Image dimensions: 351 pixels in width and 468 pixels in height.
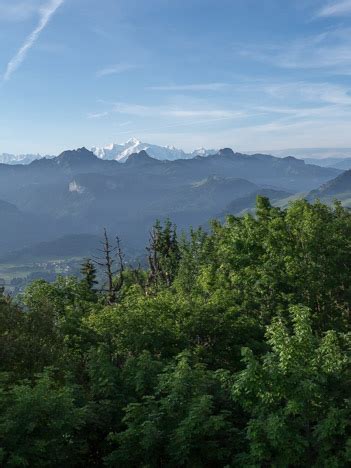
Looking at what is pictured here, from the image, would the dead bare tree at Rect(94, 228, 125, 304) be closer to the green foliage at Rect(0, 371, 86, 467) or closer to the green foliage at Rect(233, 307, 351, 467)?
the green foliage at Rect(0, 371, 86, 467)

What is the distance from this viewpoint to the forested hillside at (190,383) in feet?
57.7

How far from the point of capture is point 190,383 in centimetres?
2039

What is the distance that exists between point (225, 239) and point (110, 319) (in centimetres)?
1861

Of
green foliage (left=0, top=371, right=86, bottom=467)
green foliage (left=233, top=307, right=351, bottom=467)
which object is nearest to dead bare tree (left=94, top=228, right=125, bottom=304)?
green foliage (left=0, top=371, right=86, bottom=467)

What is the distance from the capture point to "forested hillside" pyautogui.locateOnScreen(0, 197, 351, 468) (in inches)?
692

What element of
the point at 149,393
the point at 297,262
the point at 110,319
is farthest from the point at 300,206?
the point at 149,393

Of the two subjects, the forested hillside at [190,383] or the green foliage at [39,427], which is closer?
the green foliage at [39,427]

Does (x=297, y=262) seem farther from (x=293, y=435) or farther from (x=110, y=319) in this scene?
(x=293, y=435)

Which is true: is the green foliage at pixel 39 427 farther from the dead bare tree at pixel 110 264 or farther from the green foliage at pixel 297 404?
the dead bare tree at pixel 110 264

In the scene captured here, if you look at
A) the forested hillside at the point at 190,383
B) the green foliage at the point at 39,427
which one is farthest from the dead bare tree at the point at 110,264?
the green foliage at the point at 39,427

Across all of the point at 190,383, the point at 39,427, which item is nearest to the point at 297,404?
the point at 190,383

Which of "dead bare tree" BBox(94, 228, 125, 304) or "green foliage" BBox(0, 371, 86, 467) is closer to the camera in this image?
"green foliage" BBox(0, 371, 86, 467)

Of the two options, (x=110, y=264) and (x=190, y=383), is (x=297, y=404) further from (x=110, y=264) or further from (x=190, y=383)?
(x=110, y=264)

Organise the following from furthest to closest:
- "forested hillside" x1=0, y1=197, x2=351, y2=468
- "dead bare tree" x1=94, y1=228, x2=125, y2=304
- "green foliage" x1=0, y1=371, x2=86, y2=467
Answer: "dead bare tree" x1=94, y1=228, x2=125, y2=304 → "forested hillside" x1=0, y1=197, x2=351, y2=468 → "green foliage" x1=0, y1=371, x2=86, y2=467
